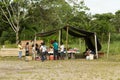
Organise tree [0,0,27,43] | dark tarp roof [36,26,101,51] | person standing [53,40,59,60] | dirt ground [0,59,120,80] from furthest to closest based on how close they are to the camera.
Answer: tree [0,0,27,43] → dark tarp roof [36,26,101,51] → person standing [53,40,59,60] → dirt ground [0,59,120,80]

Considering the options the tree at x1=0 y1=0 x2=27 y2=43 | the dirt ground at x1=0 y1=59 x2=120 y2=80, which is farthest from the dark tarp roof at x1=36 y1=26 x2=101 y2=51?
the tree at x1=0 y1=0 x2=27 y2=43

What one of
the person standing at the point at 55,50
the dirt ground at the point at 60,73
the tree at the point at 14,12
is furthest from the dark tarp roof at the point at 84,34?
the tree at the point at 14,12

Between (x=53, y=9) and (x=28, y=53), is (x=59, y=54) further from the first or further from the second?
(x=53, y=9)

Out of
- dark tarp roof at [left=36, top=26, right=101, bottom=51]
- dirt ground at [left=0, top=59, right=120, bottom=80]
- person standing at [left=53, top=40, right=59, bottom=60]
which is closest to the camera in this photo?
dirt ground at [left=0, top=59, right=120, bottom=80]

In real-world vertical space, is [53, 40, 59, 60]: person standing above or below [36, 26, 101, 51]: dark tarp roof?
below

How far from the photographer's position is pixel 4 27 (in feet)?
179

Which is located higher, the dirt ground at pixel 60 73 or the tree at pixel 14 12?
the tree at pixel 14 12

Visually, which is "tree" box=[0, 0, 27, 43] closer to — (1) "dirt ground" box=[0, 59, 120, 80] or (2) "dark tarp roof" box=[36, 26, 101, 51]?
(2) "dark tarp roof" box=[36, 26, 101, 51]

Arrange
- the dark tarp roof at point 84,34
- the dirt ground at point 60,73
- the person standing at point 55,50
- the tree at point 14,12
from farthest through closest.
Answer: the tree at point 14,12 < the dark tarp roof at point 84,34 < the person standing at point 55,50 < the dirt ground at point 60,73

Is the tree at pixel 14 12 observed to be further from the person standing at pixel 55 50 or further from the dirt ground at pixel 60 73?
the dirt ground at pixel 60 73

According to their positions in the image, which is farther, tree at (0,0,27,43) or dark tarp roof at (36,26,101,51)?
tree at (0,0,27,43)

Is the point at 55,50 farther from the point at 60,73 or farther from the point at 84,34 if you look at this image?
the point at 60,73

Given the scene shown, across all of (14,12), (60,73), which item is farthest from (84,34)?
(14,12)

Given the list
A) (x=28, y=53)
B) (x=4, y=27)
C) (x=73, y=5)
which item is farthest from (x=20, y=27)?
(x=28, y=53)
